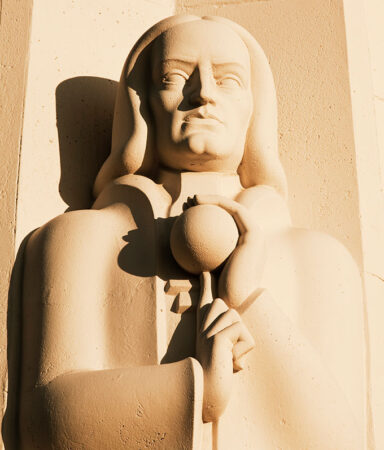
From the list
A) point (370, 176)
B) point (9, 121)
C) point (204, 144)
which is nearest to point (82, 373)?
point (204, 144)

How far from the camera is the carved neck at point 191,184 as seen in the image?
3.47 metres

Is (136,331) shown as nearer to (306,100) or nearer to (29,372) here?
(29,372)

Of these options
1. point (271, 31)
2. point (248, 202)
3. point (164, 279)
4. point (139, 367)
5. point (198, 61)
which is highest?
point (271, 31)

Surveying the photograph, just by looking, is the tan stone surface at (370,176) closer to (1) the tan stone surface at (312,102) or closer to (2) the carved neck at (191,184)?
(1) the tan stone surface at (312,102)

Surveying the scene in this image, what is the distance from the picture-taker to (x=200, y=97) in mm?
3479

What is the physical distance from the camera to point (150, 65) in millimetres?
3670

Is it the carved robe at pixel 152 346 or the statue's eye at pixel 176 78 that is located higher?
the statue's eye at pixel 176 78

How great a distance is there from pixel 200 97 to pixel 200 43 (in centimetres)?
19

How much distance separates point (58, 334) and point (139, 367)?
0.26 meters

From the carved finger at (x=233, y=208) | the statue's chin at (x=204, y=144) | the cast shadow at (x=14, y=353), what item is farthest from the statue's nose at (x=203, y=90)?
the cast shadow at (x=14, y=353)

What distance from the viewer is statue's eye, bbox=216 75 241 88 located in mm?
3570

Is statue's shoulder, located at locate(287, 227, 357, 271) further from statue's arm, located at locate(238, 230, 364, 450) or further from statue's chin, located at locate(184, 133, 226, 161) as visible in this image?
statue's chin, located at locate(184, 133, 226, 161)

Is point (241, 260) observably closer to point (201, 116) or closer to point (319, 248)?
point (319, 248)

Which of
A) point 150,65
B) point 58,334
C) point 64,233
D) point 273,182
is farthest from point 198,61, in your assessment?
point 58,334
